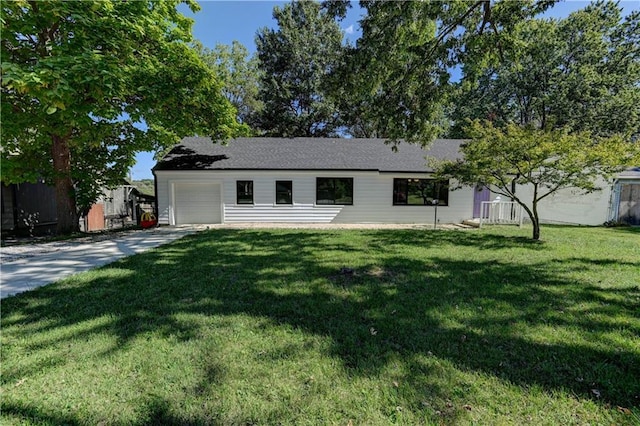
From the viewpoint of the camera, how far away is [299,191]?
1352cm

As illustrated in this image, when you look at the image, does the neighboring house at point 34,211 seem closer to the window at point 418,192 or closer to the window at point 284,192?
the window at point 284,192

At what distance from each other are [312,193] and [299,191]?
58 centimetres

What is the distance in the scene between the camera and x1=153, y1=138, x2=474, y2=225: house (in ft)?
43.5

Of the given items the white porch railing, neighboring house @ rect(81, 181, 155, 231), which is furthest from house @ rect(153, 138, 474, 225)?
neighboring house @ rect(81, 181, 155, 231)

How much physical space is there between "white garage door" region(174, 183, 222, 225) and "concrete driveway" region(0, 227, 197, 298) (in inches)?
156

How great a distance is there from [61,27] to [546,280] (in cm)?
1158

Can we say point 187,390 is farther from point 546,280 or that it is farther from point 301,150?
point 301,150

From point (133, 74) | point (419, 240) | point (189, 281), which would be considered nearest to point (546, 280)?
point (419, 240)

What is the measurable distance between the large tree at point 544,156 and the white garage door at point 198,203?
10.0 m

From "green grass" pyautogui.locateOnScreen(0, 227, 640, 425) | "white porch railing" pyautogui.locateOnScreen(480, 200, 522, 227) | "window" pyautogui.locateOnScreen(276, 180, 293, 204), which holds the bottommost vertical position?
"green grass" pyautogui.locateOnScreen(0, 227, 640, 425)

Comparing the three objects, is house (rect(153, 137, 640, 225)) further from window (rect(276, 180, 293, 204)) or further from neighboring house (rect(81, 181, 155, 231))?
neighboring house (rect(81, 181, 155, 231))

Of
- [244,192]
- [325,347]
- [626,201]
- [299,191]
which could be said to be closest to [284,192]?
[299,191]

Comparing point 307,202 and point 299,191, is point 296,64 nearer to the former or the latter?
point 299,191

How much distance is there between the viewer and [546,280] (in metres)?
5.09
